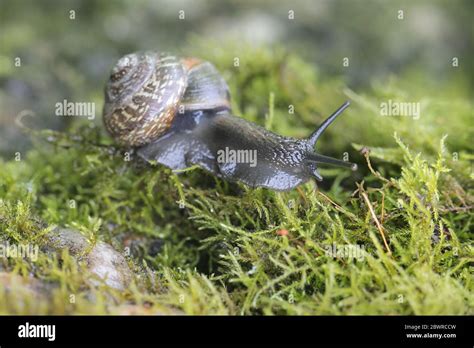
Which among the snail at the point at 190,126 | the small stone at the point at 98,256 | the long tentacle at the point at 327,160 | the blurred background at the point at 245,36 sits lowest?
the small stone at the point at 98,256

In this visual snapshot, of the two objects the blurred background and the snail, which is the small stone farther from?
the blurred background

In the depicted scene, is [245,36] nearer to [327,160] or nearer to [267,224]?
[327,160]

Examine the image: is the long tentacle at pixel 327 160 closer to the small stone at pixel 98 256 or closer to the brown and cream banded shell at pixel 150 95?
the brown and cream banded shell at pixel 150 95

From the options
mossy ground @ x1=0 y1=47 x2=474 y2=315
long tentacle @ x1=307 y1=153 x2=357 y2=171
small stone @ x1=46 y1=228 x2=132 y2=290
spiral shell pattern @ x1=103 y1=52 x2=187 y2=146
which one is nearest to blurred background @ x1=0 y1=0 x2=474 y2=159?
mossy ground @ x1=0 y1=47 x2=474 y2=315

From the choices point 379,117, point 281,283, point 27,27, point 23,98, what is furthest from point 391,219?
point 27,27

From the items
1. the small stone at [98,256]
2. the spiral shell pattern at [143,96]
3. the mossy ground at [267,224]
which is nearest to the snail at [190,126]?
the spiral shell pattern at [143,96]

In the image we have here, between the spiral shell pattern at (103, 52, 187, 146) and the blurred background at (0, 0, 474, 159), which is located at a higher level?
the blurred background at (0, 0, 474, 159)

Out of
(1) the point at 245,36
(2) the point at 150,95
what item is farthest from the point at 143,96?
(1) the point at 245,36

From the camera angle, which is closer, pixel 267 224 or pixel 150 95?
pixel 267 224

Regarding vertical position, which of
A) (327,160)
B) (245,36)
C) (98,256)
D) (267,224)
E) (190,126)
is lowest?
(98,256)
